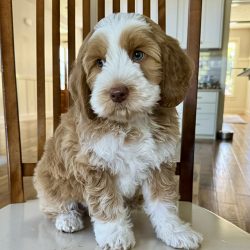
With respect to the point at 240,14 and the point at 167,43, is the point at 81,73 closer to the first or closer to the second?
the point at 167,43

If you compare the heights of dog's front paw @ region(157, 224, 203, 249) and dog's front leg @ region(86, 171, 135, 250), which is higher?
dog's front leg @ region(86, 171, 135, 250)

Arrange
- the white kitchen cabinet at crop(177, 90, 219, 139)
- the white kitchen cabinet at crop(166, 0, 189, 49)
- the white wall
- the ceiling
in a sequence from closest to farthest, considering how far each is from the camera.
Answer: the white kitchen cabinet at crop(166, 0, 189, 49), the white kitchen cabinet at crop(177, 90, 219, 139), the ceiling, the white wall

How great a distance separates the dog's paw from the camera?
653mm

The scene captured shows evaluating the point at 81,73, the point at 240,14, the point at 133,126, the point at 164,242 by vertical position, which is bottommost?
the point at 164,242

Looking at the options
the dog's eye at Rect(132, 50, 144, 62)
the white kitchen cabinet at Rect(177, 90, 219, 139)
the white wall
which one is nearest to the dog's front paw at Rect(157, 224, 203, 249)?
the dog's eye at Rect(132, 50, 144, 62)

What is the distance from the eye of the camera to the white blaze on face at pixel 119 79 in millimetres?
541

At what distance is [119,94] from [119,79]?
34mm

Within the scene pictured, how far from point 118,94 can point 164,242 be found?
1.09 ft

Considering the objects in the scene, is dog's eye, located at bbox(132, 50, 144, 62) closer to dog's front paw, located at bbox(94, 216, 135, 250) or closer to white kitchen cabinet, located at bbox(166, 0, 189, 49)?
dog's front paw, located at bbox(94, 216, 135, 250)

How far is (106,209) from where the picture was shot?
0.62 metres

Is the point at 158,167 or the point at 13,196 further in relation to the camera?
the point at 13,196

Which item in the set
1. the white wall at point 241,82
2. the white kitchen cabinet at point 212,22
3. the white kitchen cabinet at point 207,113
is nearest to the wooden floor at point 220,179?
the white kitchen cabinet at point 207,113

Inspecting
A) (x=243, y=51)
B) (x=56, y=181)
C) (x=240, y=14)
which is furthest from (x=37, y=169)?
(x=243, y=51)

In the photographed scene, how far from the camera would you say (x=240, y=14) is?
6250 mm
